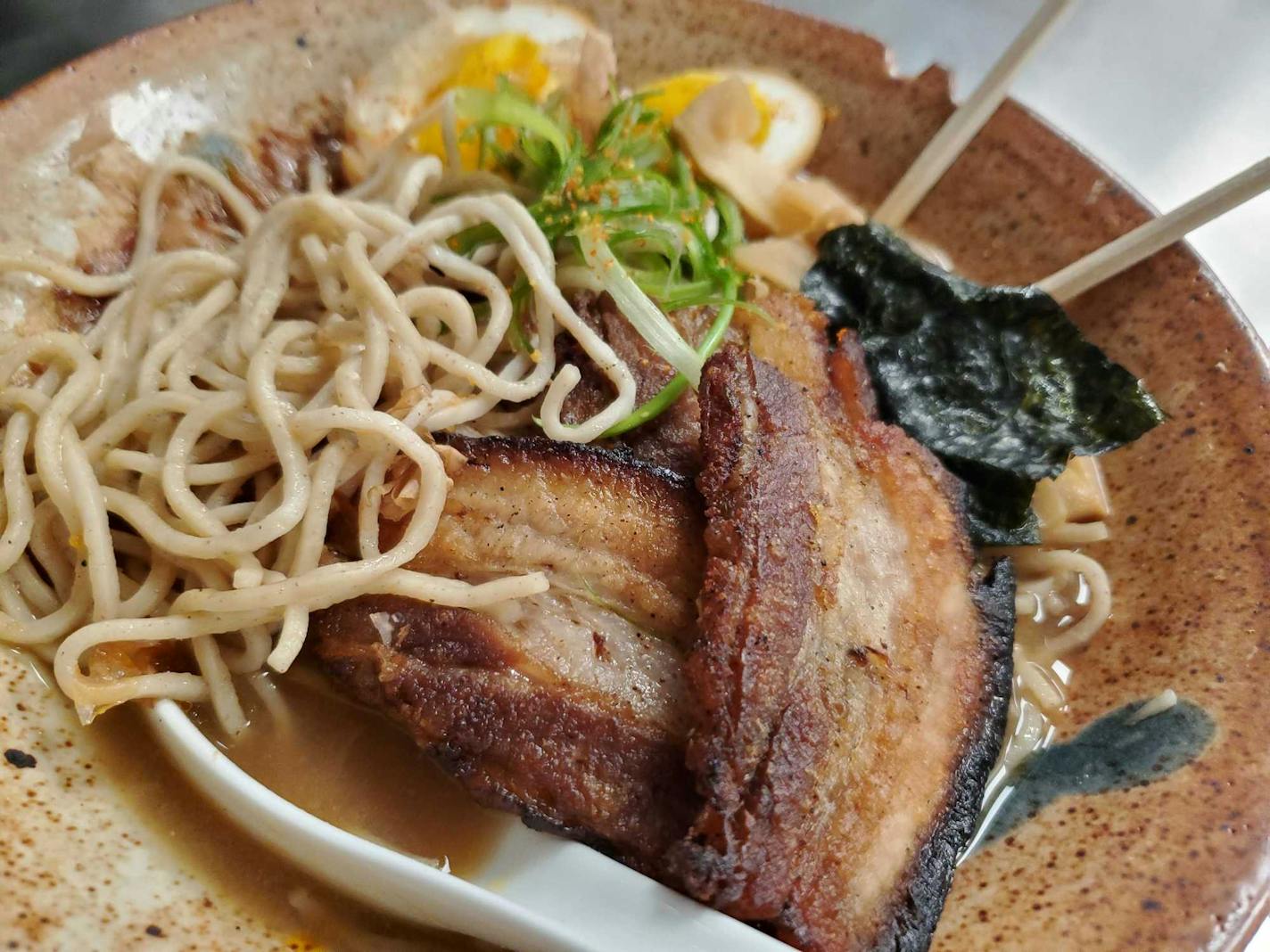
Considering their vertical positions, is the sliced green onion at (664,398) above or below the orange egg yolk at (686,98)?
below

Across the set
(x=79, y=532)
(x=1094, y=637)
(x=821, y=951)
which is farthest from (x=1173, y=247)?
(x=79, y=532)

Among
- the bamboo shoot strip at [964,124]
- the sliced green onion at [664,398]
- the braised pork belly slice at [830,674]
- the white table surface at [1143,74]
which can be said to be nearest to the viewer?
the braised pork belly slice at [830,674]

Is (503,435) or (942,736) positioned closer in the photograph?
(942,736)

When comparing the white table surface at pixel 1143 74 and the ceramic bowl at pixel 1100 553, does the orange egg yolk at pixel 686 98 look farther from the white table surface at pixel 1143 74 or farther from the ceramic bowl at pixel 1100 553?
A: the white table surface at pixel 1143 74

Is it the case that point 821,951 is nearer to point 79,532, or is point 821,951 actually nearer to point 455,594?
point 455,594

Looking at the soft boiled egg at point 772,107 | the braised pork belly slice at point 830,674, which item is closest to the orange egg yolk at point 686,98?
the soft boiled egg at point 772,107

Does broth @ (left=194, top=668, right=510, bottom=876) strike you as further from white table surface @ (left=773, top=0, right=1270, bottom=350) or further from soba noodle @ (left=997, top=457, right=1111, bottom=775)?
white table surface @ (left=773, top=0, right=1270, bottom=350)

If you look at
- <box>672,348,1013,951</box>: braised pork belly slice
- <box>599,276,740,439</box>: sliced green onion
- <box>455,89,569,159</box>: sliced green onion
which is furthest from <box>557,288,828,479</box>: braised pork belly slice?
<box>455,89,569,159</box>: sliced green onion
